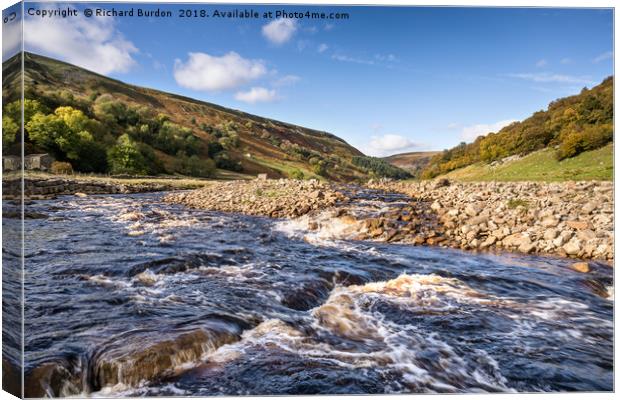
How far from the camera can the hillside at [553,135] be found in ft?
14.3

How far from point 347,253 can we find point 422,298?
1.20m

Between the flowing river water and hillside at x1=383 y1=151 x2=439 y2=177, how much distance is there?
1174mm

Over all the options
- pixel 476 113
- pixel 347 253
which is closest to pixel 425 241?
pixel 347 253

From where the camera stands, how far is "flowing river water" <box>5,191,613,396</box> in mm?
3434

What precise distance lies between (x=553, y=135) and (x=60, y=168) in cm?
550

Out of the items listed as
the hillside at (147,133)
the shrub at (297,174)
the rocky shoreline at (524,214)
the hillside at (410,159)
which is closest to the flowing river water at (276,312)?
the rocky shoreline at (524,214)

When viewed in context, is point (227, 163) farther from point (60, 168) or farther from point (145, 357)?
point (145, 357)

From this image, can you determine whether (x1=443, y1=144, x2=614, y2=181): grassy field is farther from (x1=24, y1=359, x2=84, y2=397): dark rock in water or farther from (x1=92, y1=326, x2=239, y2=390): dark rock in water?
(x1=24, y1=359, x2=84, y2=397): dark rock in water

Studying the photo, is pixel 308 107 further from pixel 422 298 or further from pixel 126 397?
pixel 126 397

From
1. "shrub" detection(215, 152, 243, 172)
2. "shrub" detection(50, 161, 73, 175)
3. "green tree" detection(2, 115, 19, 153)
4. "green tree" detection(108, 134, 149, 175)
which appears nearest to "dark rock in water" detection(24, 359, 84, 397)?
"shrub" detection(50, 161, 73, 175)

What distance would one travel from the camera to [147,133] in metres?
4.61

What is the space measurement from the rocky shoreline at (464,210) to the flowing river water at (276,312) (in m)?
0.22

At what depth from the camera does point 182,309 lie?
400cm

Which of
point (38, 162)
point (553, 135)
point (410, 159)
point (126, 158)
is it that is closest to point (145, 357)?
point (38, 162)
